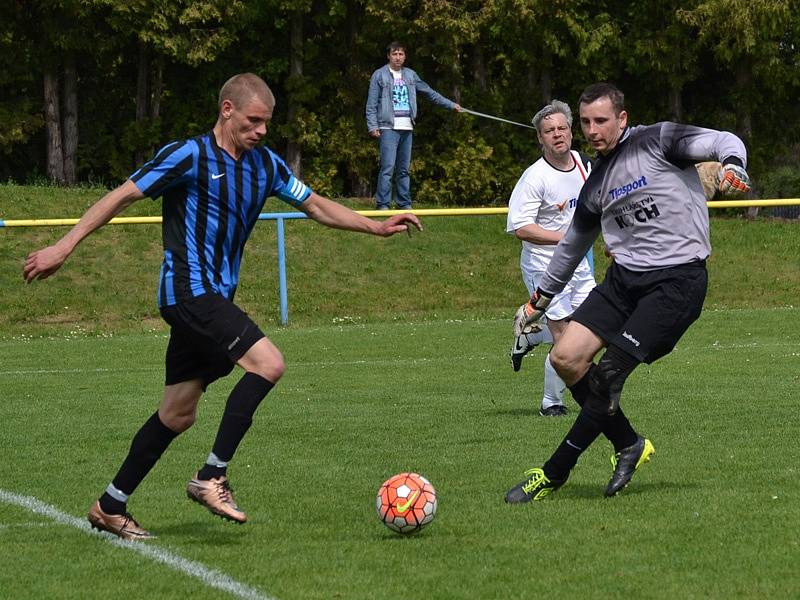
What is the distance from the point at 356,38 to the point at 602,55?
472cm

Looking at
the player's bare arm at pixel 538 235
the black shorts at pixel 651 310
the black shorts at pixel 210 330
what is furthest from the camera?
the player's bare arm at pixel 538 235

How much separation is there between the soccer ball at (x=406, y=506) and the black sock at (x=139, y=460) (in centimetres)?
98

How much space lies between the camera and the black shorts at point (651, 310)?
22.1 feet

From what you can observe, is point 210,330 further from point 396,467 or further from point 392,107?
point 392,107

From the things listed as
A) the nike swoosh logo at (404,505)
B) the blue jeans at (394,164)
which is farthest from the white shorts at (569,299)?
the blue jeans at (394,164)

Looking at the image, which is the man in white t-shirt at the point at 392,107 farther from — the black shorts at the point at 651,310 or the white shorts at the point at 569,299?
the black shorts at the point at 651,310

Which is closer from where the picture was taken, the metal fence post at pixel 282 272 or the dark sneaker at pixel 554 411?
the dark sneaker at pixel 554 411

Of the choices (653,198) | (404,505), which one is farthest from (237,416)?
(653,198)

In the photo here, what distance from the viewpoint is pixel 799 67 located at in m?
27.7

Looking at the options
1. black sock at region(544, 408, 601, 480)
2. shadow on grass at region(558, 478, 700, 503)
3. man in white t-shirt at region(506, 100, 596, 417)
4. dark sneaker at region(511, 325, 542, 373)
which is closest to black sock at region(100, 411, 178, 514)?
black sock at region(544, 408, 601, 480)

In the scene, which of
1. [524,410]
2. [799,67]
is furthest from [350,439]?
[799,67]


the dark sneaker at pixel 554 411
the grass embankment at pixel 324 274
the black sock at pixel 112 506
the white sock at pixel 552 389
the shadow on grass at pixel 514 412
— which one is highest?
the black sock at pixel 112 506

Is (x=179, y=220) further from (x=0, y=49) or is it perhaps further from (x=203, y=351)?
(x=0, y=49)

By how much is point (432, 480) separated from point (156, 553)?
78.4 inches
